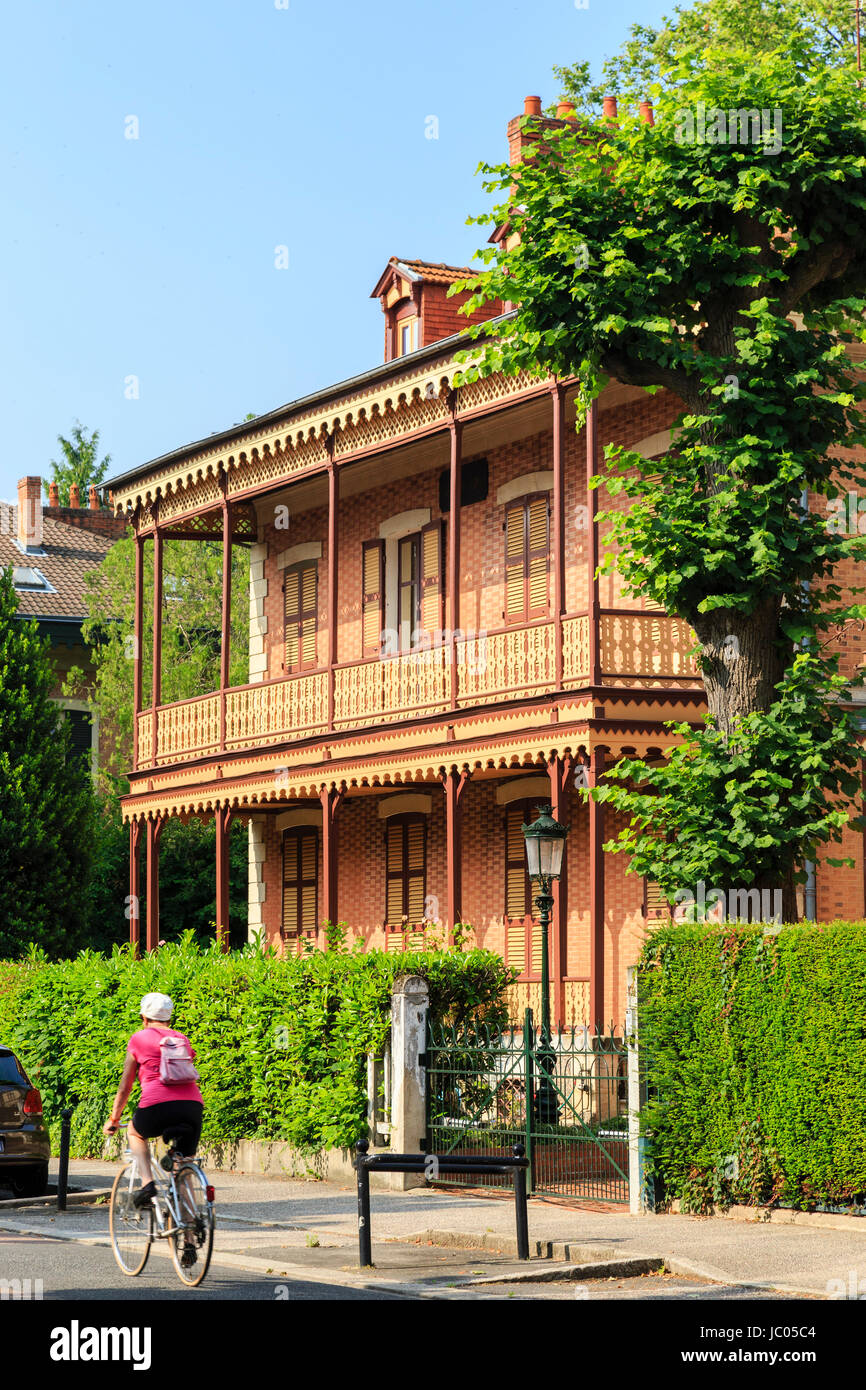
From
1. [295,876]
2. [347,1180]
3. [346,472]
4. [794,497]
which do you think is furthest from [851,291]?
[295,876]

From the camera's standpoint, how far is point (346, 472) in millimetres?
26062

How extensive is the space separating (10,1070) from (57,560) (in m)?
27.9

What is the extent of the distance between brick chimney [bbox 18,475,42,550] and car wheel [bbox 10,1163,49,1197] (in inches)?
1121

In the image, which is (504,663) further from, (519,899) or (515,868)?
(519,899)

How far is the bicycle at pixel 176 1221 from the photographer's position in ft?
34.1

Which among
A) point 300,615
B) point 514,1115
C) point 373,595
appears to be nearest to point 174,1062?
point 514,1115

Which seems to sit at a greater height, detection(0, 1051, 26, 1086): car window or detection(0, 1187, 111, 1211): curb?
detection(0, 1051, 26, 1086): car window

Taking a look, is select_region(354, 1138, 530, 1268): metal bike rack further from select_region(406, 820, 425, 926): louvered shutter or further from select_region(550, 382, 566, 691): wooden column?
select_region(406, 820, 425, 926): louvered shutter

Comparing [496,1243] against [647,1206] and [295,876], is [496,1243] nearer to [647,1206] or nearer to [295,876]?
[647,1206]

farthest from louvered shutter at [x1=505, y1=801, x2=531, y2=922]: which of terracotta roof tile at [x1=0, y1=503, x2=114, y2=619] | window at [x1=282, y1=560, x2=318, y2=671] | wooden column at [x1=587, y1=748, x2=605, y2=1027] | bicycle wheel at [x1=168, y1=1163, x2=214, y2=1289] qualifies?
terracotta roof tile at [x1=0, y1=503, x2=114, y2=619]

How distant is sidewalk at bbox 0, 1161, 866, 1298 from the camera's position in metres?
11.2

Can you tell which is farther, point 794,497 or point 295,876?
point 295,876

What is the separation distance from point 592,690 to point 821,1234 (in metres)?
7.62

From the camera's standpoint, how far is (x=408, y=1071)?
15844 mm
